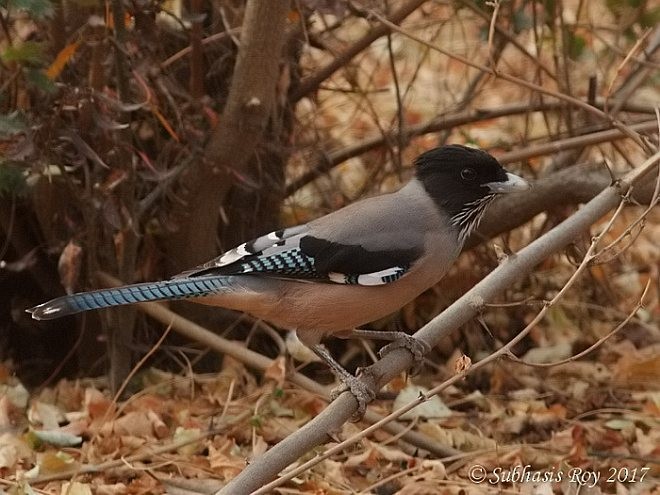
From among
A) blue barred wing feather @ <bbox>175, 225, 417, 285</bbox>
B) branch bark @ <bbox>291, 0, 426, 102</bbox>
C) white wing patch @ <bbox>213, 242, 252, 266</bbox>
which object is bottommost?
blue barred wing feather @ <bbox>175, 225, 417, 285</bbox>

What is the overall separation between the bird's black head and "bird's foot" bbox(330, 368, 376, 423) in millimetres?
588

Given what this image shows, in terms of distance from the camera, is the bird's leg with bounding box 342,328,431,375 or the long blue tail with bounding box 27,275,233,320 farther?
the bird's leg with bounding box 342,328,431,375

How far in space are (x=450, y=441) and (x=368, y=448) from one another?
0.35 metres

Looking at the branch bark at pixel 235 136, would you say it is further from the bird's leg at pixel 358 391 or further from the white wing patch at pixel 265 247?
the bird's leg at pixel 358 391

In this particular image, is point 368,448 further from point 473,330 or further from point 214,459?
point 473,330

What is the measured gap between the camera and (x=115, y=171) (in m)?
3.71

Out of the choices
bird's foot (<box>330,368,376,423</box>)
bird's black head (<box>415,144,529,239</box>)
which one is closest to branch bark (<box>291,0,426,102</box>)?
bird's black head (<box>415,144,529,239</box>)

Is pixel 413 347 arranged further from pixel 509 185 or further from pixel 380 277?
pixel 509 185

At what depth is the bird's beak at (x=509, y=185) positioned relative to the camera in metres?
3.37

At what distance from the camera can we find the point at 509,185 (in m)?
3.38

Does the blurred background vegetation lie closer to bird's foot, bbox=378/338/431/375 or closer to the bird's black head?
the bird's black head

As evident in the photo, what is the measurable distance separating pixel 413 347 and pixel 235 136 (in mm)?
1183

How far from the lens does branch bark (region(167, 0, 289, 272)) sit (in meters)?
3.77

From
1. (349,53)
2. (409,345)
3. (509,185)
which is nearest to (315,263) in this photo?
(409,345)
